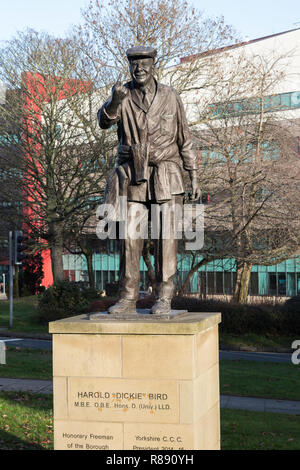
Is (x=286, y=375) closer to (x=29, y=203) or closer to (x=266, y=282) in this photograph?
(x=29, y=203)

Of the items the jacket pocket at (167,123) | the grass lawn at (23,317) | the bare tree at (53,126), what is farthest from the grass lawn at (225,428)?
the bare tree at (53,126)

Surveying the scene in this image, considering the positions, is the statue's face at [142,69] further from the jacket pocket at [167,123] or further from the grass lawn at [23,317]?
the grass lawn at [23,317]

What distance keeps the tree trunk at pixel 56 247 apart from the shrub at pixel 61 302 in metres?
1.54

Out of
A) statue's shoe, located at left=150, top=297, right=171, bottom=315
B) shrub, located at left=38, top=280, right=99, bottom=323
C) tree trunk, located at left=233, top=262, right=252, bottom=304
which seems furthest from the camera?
tree trunk, located at left=233, top=262, right=252, bottom=304

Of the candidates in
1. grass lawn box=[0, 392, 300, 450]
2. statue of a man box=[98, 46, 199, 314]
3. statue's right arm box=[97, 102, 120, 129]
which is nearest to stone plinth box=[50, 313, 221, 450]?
statue of a man box=[98, 46, 199, 314]

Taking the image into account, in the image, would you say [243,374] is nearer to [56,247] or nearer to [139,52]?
[139,52]

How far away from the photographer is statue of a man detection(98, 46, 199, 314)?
260 inches

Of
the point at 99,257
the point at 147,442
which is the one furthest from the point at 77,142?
the point at 99,257

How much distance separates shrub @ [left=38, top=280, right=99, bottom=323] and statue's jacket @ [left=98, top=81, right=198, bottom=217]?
19.3m

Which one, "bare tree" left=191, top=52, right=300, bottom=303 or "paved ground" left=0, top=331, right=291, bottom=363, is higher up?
"bare tree" left=191, top=52, right=300, bottom=303

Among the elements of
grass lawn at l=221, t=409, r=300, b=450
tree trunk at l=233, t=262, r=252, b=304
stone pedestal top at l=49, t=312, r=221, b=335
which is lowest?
grass lawn at l=221, t=409, r=300, b=450

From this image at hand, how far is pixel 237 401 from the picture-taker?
11469 millimetres

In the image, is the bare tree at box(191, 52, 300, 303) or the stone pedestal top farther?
the bare tree at box(191, 52, 300, 303)

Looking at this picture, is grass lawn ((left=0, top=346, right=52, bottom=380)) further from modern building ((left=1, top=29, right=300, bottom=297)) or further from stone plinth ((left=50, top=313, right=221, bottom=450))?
modern building ((left=1, top=29, right=300, bottom=297))
